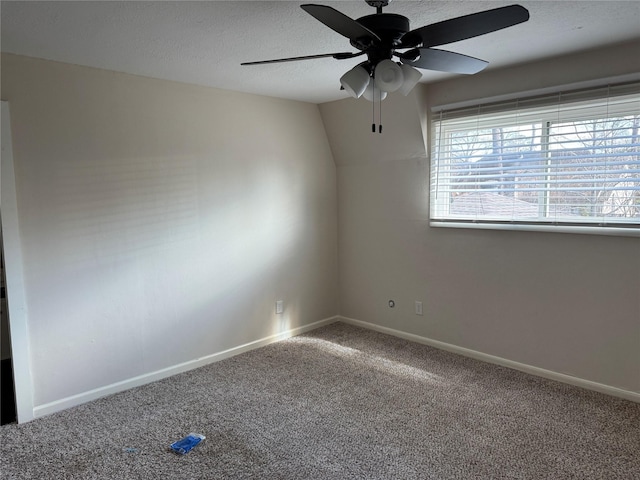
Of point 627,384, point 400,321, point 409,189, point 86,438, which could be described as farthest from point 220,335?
point 627,384

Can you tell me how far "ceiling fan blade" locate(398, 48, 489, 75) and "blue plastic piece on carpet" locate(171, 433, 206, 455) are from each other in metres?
2.23

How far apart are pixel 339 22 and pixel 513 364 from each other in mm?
2900

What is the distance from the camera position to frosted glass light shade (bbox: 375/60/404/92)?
1819 mm

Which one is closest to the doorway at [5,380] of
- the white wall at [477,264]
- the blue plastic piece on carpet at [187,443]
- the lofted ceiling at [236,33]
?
the blue plastic piece on carpet at [187,443]

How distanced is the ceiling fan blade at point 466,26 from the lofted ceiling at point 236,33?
1.15ft

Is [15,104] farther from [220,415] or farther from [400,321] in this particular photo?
[400,321]

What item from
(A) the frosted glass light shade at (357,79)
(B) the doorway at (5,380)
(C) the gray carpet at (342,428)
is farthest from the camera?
(B) the doorway at (5,380)

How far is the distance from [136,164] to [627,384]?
3.64m

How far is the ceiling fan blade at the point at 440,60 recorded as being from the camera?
183 centimetres

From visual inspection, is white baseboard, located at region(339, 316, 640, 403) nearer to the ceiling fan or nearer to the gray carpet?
the gray carpet

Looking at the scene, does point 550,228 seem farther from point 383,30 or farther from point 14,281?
point 14,281

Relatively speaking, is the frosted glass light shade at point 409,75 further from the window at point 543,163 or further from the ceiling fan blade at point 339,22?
the window at point 543,163

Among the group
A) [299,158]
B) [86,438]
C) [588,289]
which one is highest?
[299,158]

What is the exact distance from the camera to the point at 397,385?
313 centimetres
